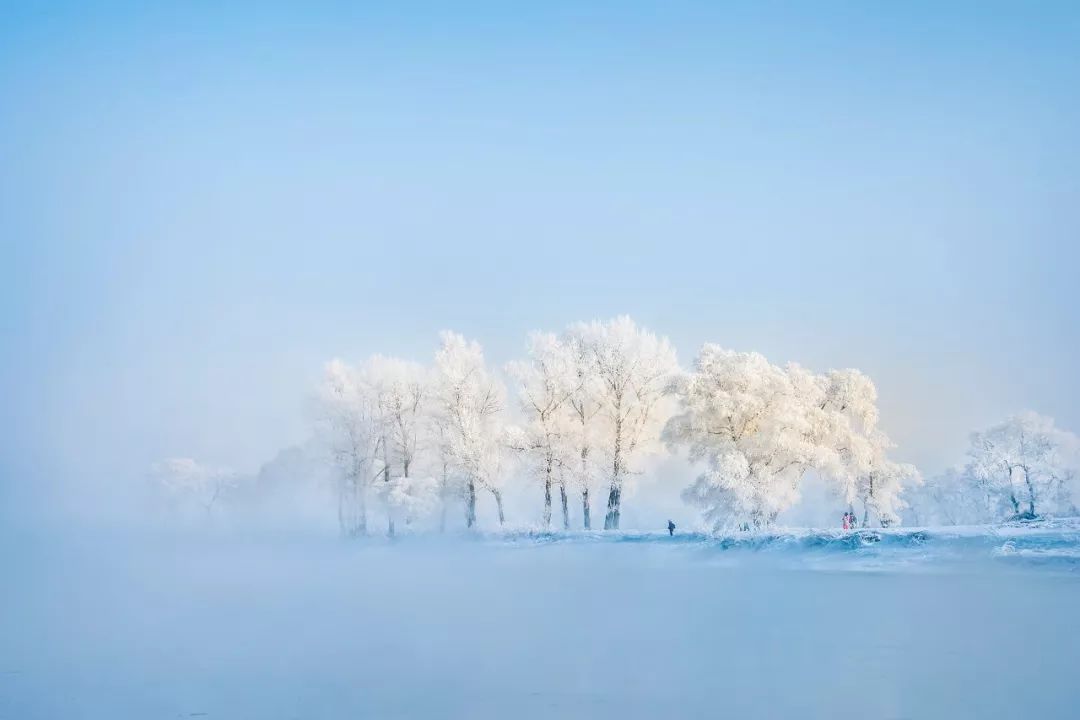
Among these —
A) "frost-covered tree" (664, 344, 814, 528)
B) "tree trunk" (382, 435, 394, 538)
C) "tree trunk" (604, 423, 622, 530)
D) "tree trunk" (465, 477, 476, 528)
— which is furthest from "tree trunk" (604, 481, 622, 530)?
"tree trunk" (382, 435, 394, 538)

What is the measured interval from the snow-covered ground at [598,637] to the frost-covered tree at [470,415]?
1849cm

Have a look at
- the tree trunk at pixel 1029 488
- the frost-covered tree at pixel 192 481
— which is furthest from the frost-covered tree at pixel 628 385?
the frost-covered tree at pixel 192 481

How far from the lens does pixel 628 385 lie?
5238 cm

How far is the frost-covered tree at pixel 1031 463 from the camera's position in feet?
158

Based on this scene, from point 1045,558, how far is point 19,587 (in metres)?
40.5

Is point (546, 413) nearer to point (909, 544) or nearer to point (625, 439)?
point (625, 439)

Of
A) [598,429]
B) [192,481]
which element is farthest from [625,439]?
[192,481]

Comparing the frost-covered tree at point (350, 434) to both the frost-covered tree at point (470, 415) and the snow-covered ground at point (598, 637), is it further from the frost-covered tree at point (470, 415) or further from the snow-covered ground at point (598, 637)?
the snow-covered ground at point (598, 637)

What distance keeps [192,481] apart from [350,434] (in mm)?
35195

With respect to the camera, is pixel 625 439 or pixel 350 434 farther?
pixel 350 434

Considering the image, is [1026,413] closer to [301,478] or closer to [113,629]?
[113,629]

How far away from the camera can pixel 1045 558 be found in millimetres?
24734

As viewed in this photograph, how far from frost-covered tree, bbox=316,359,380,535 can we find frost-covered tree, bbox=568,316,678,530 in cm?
1953

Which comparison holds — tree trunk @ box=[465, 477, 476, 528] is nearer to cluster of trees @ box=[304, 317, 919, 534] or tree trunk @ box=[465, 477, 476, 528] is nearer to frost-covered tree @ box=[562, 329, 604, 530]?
cluster of trees @ box=[304, 317, 919, 534]
